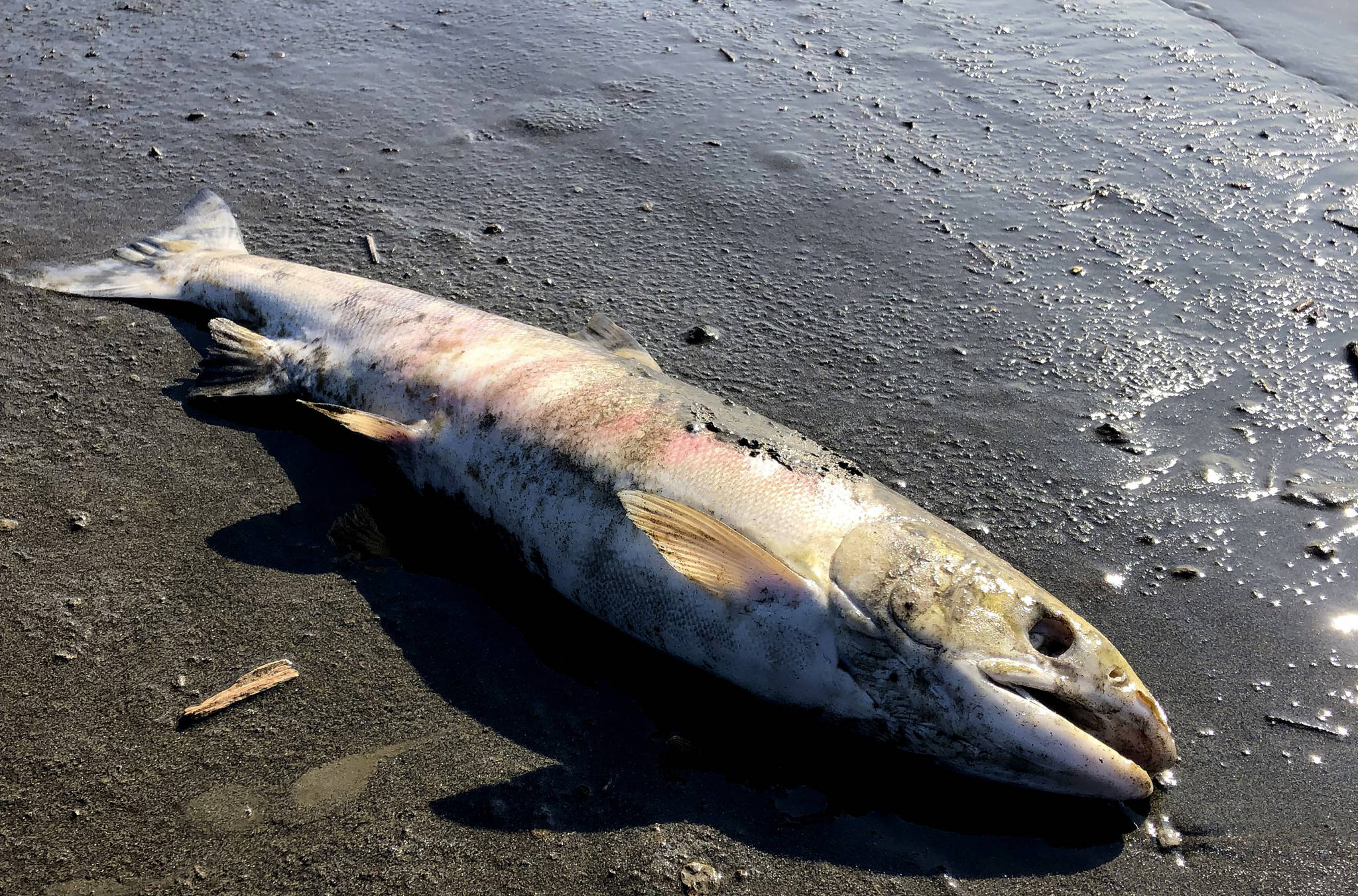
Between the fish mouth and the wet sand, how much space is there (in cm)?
17

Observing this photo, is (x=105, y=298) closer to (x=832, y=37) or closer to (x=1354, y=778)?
(x=1354, y=778)

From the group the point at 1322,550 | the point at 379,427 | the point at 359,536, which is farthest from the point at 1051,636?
the point at 379,427

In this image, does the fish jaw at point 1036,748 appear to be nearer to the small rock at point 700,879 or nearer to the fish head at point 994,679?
the fish head at point 994,679

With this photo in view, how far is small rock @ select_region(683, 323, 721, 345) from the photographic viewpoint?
4.64m

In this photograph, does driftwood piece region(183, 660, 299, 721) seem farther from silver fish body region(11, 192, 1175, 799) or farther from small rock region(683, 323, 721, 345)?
small rock region(683, 323, 721, 345)

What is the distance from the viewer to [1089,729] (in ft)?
8.98

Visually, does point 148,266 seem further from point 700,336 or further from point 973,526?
point 973,526

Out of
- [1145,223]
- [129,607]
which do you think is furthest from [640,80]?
[129,607]

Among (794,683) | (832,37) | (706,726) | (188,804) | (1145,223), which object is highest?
(832,37)

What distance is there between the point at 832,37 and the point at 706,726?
282 inches

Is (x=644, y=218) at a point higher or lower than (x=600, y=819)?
higher

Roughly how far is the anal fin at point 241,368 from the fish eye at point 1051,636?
339cm

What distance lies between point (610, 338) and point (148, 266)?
2644 millimetres

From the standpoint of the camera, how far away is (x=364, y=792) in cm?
270
